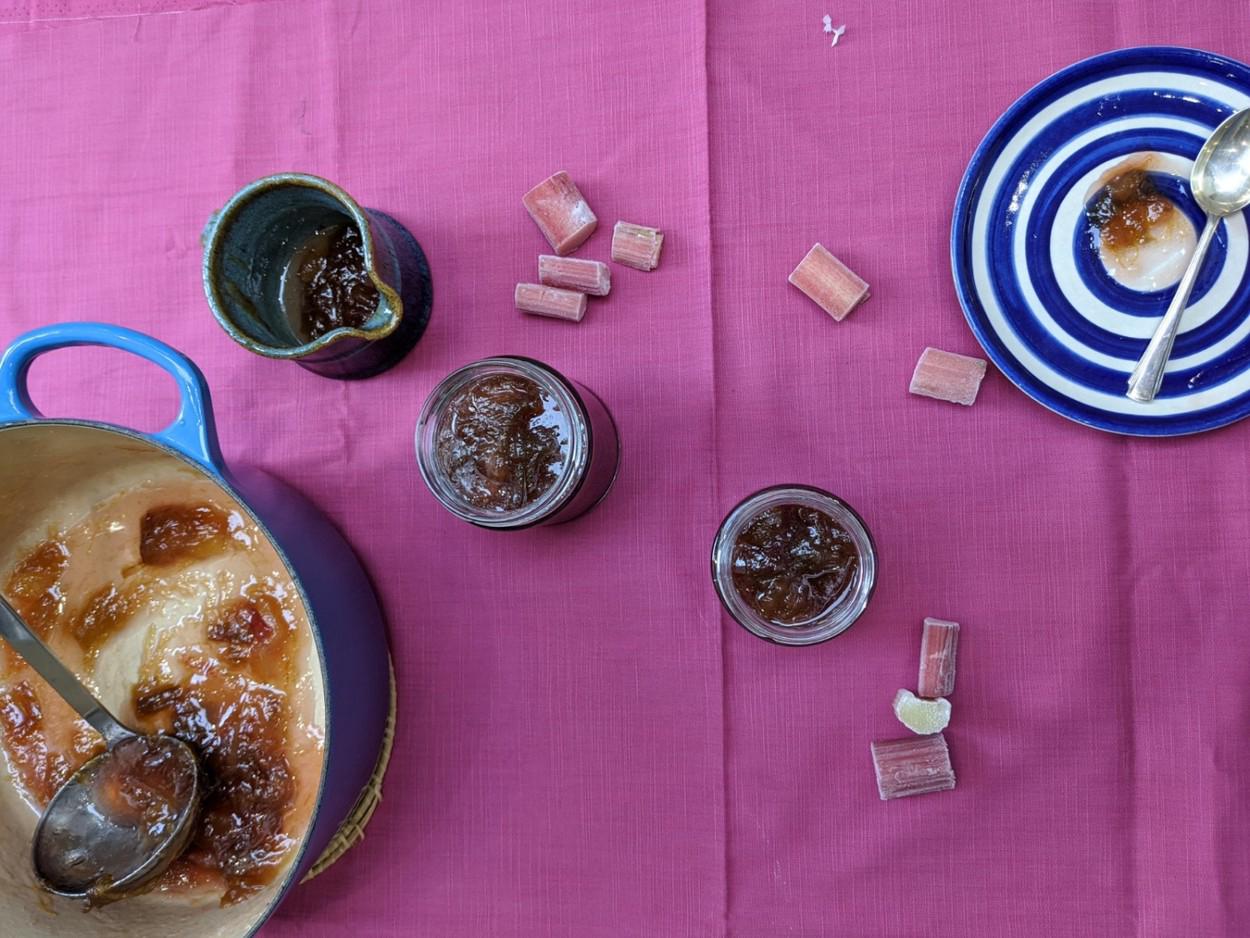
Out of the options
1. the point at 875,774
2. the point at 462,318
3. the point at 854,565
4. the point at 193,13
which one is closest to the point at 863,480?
the point at 854,565

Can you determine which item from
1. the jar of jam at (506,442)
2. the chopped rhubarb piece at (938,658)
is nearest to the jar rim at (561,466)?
the jar of jam at (506,442)

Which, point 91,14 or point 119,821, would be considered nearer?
point 119,821

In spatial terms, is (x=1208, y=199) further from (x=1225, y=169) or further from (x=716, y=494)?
(x=716, y=494)

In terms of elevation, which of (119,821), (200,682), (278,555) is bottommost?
(119,821)

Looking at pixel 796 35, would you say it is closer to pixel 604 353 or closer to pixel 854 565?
pixel 604 353

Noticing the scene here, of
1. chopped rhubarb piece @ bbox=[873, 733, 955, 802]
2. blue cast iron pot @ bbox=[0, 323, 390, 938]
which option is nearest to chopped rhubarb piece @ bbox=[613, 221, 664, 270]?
blue cast iron pot @ bbox=[0, 323, 390, 938]

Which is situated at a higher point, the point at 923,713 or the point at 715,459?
the point at 715,459

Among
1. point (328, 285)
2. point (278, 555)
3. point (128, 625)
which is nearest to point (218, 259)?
point (328, 285)
